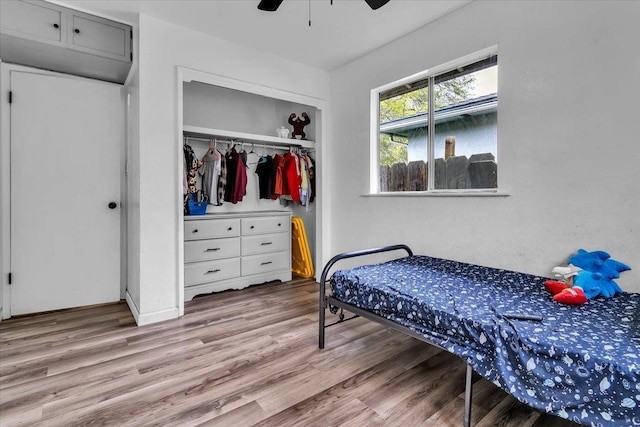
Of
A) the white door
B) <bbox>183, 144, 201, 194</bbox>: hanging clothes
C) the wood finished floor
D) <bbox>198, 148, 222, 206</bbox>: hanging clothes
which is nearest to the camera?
the wood finished floor

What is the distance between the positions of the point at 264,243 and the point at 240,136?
1.25 m

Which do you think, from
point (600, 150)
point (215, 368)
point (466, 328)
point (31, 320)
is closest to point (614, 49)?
point (600, 150)

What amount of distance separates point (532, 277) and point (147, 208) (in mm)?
2957

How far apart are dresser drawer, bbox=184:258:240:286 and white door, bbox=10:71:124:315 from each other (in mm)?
716

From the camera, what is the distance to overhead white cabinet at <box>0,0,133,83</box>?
7.85 ft

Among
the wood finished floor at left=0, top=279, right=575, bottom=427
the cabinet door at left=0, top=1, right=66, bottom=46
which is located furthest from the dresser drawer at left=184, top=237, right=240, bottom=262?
the cabinet door at left=0, top=1, right=66, bottom=46

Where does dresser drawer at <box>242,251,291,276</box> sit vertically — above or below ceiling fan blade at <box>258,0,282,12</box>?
below

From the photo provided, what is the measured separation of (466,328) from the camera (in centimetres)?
150

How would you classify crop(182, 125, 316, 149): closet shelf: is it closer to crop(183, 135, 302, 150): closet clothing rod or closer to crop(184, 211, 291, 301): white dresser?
crop(183, 135, 302, 150): closet clothing rod

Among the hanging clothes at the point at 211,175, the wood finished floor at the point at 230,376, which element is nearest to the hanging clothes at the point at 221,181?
the hanging clothes at the point at 211,175

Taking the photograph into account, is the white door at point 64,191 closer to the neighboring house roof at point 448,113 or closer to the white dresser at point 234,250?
the white dresser at point 234,250

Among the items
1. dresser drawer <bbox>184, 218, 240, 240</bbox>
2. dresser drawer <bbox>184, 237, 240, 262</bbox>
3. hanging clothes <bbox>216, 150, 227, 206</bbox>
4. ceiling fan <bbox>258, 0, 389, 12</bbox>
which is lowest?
dresser drawer <bbox>184, 237, 240, 262</bbox>

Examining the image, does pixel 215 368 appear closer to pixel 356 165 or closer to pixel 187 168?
pixel 187 168

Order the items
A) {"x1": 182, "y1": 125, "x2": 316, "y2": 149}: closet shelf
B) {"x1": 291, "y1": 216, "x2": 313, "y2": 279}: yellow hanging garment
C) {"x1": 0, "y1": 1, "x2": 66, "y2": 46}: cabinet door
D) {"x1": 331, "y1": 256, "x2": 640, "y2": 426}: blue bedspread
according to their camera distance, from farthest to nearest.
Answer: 1. {"x1": 291, "y1": 216, "x2": 313, "y2": 279}: yellow hanging garment
2. {"x1": 182, "y1": 125, "x2": 316, "y2": 149}: closet shelf
3. {"x1": 0, "y1": 1, "x2": 66, "y2": 46}: cabinet door
4. {"x1": 331, "y1": 256, "x2": 640, "y2": 426}: blue bedspread
